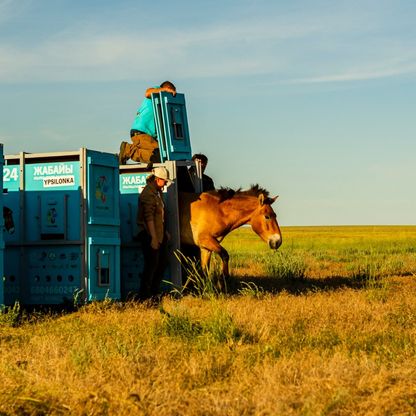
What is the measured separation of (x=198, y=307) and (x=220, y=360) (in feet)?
14.9

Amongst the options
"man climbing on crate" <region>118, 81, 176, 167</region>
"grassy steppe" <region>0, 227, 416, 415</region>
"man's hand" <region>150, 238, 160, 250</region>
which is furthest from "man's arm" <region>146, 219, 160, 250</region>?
"man climbing on crate" <region>118, 81, 176, 167</region>

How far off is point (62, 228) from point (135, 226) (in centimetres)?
182

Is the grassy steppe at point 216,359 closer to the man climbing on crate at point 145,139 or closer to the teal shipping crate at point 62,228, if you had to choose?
the teal shipping crate at point 62,228

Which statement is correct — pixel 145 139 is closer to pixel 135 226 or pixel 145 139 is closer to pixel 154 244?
pixel 135 226

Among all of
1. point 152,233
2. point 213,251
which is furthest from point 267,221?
point 152,233

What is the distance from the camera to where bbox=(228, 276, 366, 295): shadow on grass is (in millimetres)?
16609

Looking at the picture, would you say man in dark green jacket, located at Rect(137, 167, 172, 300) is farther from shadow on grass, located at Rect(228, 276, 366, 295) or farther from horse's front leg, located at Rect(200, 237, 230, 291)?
shadow on grass, located at Rect(228, 276, 366, 295)

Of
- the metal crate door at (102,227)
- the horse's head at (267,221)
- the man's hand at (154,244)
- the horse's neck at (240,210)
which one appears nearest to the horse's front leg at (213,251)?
the horse's neck at (240,210)

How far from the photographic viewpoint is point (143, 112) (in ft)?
53.6

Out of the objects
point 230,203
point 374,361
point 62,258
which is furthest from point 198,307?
point 374,361

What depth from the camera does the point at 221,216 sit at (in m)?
16.3

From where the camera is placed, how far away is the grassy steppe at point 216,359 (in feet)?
22.8

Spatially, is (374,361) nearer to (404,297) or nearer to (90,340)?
(90,340)

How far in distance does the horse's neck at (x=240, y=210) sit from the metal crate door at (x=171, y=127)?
117 cm
